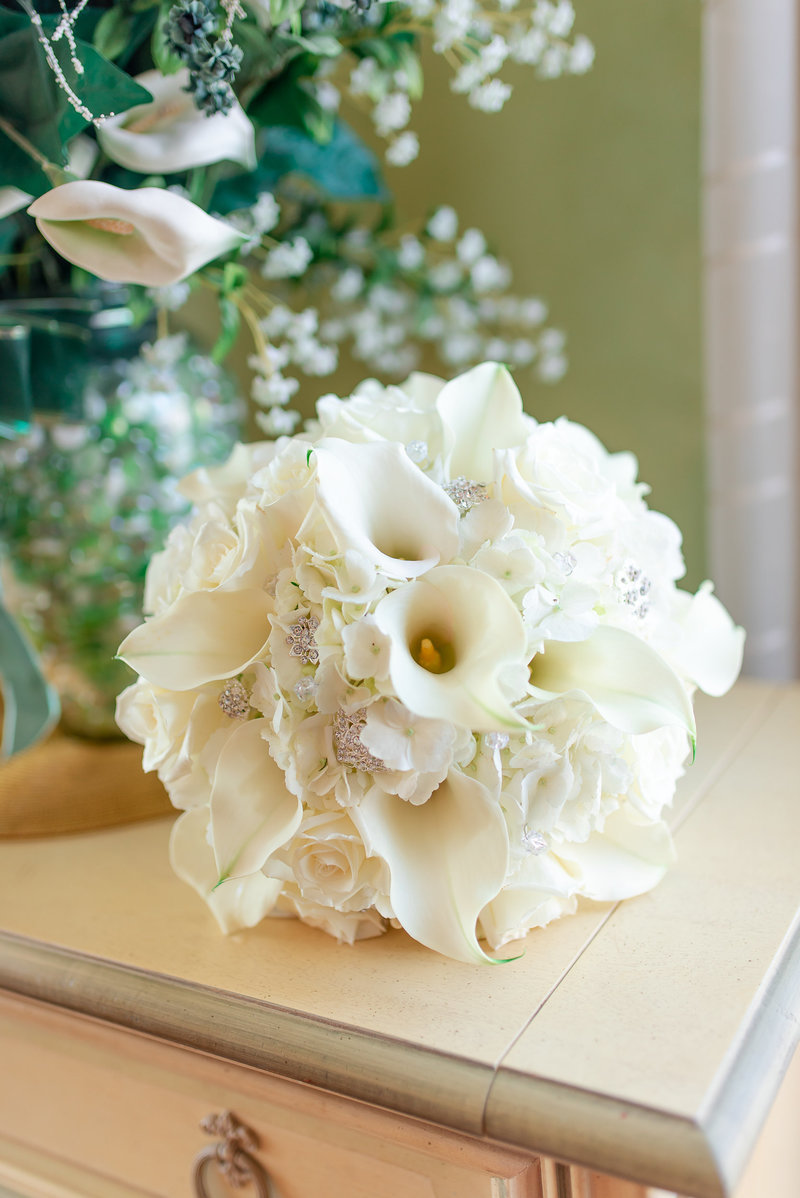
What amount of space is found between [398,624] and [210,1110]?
0.89 feet

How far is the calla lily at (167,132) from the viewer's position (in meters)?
0.52

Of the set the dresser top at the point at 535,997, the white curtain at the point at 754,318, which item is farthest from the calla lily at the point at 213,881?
the white curtain at the point at 754,318

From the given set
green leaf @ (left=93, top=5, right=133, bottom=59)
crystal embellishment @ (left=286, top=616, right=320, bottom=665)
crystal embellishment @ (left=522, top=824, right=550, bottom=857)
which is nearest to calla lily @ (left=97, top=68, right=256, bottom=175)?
green leaf @ (left=93, top=5, right=133, bottom=59)

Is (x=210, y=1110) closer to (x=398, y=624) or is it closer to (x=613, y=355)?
(x=398, y=624)

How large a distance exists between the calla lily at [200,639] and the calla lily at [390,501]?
2.5 inches

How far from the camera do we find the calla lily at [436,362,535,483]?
0.48 meters

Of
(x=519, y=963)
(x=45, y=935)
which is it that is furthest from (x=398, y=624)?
(x=45, y=935)

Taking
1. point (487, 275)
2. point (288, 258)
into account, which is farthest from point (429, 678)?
point (487, 275)

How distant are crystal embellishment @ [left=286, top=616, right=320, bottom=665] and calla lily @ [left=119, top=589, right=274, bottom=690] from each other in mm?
19

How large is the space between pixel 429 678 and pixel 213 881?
0.61 feet

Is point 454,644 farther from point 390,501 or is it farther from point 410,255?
point 410,255

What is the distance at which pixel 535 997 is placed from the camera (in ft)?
1.42

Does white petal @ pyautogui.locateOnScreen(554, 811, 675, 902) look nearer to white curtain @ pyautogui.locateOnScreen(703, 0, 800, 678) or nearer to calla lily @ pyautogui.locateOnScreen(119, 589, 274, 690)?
calla lily @ pyautogui.locateOnScreen(119, 589, 274, 690)

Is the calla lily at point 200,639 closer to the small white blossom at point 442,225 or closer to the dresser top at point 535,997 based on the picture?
the dresser top at point 535,997
